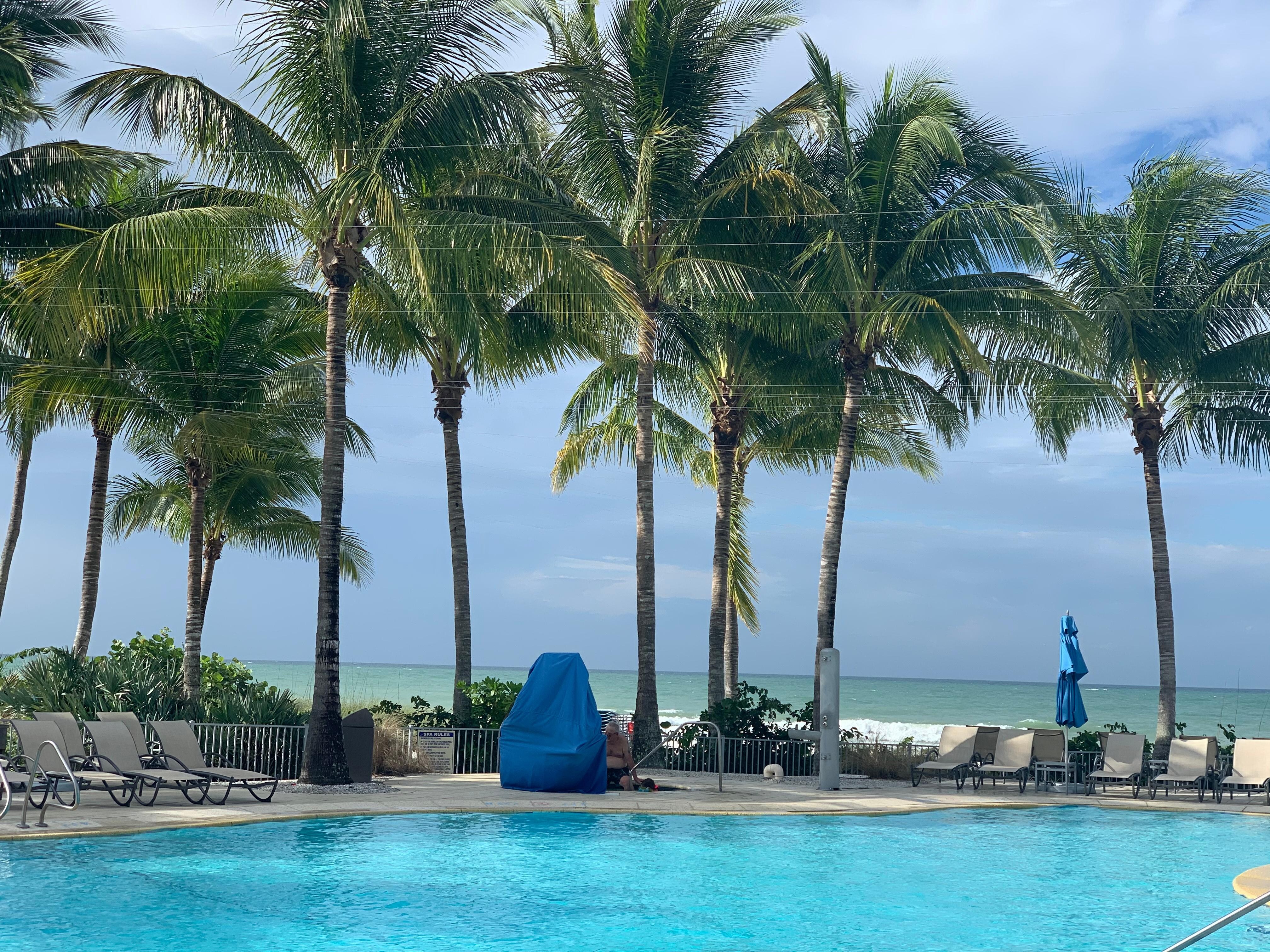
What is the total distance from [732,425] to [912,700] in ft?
235

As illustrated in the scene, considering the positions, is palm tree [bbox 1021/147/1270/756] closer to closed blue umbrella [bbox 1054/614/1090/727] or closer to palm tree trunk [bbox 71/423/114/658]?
closed blue umbrella [bbox 1054/614/1090/727]

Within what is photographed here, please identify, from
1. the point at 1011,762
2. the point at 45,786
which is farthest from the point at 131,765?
the point at 1011,762

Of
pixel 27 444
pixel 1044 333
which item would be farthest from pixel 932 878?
pixel 27 444

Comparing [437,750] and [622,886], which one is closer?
[622,886]

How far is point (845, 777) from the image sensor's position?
1911cm

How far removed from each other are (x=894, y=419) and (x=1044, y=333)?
4.34 metres

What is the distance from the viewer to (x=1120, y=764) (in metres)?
17.6

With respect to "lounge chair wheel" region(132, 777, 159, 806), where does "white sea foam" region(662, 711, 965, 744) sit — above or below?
below

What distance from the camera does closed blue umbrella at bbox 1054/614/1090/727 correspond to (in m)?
19.3

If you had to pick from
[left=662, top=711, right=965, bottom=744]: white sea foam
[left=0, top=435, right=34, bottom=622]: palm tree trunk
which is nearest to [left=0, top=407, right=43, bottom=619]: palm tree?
[left=0, top=435, right=34, bottom=622]: palm tree trunk

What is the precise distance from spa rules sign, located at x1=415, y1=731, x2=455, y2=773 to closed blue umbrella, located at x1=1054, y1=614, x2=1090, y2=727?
30.8ft

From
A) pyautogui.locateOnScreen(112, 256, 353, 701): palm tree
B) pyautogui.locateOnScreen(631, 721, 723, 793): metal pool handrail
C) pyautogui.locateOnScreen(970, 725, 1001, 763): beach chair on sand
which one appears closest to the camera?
pyautogui.locateOnScreen(631, 721, 723, 793): metal pool handrail

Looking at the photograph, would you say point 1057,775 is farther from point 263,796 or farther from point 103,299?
point 103,299

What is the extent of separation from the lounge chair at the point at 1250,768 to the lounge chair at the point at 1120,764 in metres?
1.05
